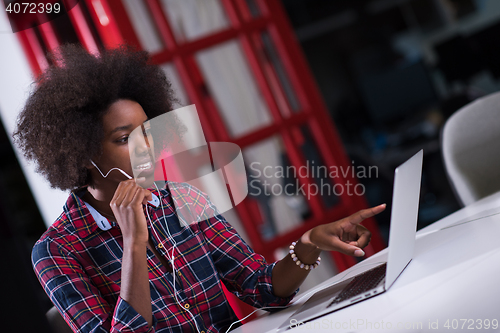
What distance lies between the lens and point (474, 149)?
1429 millimetres

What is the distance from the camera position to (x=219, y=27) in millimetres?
1834

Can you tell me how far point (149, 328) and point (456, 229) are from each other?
2.38 ft

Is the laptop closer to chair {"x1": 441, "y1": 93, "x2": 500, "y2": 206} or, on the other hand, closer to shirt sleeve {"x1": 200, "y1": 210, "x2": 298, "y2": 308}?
shirt sleeve {"x1": 200, "y1": 210, "x2": 298, "y2": 308}

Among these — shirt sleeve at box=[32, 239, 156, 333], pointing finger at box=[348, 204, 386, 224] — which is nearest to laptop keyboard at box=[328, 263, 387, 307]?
pointing finger at box=[348, 204, 386, 224]

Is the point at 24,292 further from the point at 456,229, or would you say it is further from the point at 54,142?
the point at 456,229

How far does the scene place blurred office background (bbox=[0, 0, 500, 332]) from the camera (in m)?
1.34

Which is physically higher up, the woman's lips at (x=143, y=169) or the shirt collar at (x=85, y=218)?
the woman's lips at (x=143, y=169)

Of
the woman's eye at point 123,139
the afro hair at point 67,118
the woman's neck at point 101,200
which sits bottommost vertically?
the woman's neck at point 101,200

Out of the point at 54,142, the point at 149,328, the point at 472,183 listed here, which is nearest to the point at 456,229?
the point at 472,183

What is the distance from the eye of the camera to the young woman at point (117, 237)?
2.84 ft

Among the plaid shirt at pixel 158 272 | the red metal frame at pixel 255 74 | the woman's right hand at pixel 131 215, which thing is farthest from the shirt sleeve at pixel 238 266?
the red metal frame at pixel 255 74

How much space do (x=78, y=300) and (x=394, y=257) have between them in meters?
0.63

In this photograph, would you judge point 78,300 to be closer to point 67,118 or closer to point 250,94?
point 67,118

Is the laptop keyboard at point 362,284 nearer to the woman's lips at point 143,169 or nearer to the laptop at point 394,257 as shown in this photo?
the laptop at point 394,257
